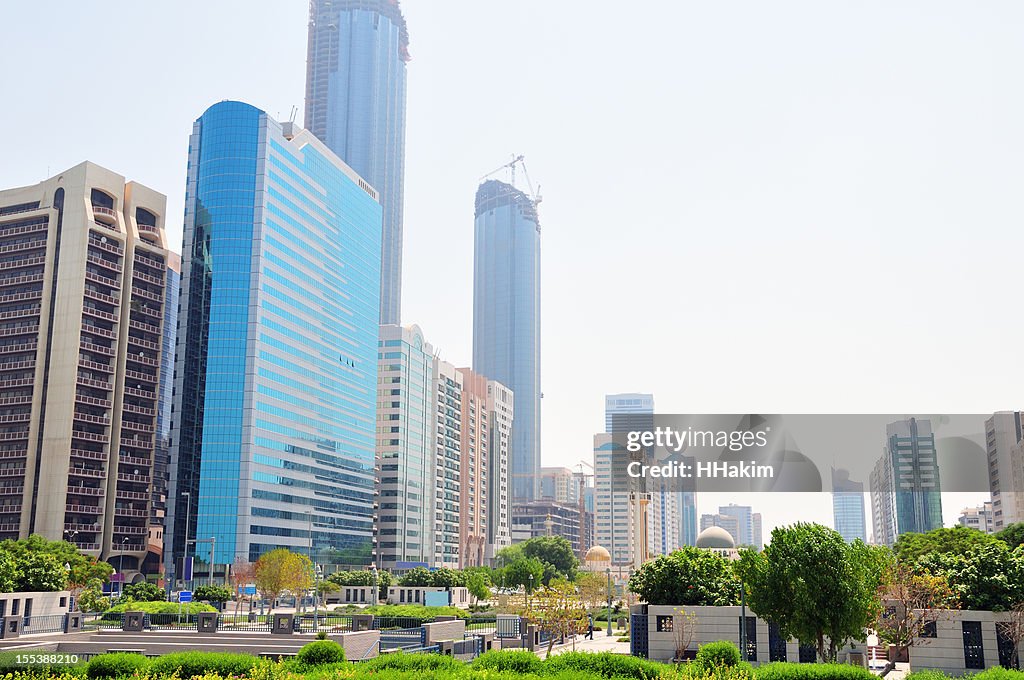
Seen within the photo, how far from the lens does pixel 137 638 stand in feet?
175

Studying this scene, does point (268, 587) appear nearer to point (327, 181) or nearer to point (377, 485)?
point (327, 181)

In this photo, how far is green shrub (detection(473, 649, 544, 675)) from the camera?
95.6 ft

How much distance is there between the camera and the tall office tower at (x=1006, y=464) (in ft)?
575

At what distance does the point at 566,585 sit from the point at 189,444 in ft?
246

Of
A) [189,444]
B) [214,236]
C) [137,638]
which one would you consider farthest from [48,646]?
[214,236]

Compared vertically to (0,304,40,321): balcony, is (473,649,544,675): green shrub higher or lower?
lower

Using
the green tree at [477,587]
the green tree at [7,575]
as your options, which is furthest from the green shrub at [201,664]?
the green tree at [477,587]

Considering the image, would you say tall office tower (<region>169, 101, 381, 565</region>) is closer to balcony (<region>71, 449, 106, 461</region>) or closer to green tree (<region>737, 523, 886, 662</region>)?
balcony (<region>71, 449, 106, 461</region>)

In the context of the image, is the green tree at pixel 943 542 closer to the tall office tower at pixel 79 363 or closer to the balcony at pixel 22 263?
the tall office tower at pixel 79 363

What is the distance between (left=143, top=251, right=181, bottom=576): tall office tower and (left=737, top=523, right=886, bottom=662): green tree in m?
108

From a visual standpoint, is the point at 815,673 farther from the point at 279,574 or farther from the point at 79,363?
the point at 79,363

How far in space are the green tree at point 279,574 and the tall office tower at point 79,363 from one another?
29.2 meters

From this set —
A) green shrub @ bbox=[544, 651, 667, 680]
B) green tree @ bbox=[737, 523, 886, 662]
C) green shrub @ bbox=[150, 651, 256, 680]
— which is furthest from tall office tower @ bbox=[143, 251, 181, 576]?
green shrub @ bbox=[544, 651, 667, 680]

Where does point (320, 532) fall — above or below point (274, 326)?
below
